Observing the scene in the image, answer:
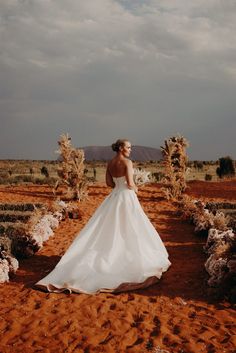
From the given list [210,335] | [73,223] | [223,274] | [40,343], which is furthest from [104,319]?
[73,223]

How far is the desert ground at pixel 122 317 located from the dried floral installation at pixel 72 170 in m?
8.56

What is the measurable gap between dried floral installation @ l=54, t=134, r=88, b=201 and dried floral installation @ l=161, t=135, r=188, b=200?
11.0 feet

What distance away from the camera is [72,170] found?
60.8 ft

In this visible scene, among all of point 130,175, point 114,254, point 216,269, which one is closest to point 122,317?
point 114,254

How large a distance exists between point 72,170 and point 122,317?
12.6 m

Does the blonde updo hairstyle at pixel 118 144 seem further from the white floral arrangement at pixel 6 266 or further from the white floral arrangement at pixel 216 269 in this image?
the white floral arrangement at pixel 6 266

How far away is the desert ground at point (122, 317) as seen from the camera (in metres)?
5.52

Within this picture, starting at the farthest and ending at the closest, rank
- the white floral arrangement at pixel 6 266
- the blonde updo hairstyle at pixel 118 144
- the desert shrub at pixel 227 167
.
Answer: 1. the desert shrub at pixel 227 167
2. the white floral arrangement at pixel 6 266
3. the blonde updo hairstyle at pixel 118 144

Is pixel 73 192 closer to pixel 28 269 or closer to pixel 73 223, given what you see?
pixel 73 223

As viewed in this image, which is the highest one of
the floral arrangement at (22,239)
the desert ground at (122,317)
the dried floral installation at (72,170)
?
the dried floral installation at (72,170)

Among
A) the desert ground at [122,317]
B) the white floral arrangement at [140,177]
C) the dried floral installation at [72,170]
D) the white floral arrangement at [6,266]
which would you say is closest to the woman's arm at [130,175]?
the white floral arrangement at [140,177]

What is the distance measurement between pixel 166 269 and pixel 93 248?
4.71ft

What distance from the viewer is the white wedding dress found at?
740cm

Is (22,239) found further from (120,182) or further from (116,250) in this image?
(120,182)
